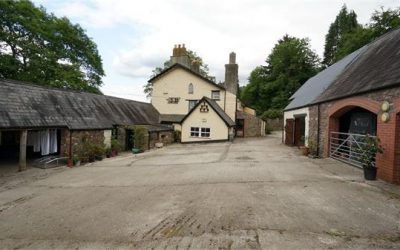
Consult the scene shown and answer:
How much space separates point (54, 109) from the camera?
49.6 ft

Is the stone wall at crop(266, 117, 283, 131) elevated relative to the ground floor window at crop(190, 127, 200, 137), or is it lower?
elevated

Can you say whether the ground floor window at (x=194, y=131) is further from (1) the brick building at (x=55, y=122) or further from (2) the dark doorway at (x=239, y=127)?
(2) the dark doorway at (x=239, y=127)

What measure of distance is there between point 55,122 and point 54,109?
138 centimetres

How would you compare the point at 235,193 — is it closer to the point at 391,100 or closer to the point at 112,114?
the point at 391,100

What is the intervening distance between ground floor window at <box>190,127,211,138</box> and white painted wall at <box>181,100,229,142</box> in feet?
1.00

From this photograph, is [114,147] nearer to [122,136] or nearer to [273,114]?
[122,136]

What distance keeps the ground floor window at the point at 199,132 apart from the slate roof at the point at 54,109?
577cm

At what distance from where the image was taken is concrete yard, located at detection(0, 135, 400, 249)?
4.55m

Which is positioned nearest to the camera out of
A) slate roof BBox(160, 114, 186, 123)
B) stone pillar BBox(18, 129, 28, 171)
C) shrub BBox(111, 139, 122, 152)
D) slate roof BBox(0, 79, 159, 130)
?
stone pillar BBox(18, 129, 28, 171)

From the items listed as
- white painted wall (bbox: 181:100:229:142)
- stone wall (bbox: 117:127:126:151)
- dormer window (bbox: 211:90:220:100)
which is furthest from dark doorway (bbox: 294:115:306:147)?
stone wall (bbox: 117:127:126:151)

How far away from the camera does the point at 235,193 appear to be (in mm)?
7316

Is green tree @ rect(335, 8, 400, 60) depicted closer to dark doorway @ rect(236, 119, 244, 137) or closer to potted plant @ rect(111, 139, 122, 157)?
dark doorway @ rect(236, 119, 244, 137)

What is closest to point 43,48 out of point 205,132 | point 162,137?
point 162,137

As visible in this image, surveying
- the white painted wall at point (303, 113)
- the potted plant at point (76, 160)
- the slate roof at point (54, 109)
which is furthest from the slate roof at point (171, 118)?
the potted plant at point (76, 160)
